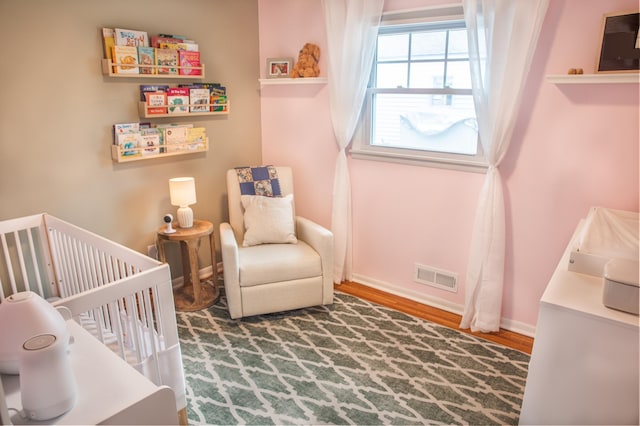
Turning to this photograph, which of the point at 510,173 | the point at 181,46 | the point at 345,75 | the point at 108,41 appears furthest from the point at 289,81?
the point at 510,173

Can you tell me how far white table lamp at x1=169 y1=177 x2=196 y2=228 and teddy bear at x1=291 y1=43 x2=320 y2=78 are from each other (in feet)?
4.06

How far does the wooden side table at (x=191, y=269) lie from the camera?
9.55 ft

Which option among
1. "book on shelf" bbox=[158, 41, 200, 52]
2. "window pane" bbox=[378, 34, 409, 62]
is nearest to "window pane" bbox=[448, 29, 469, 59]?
"window pane" bbox=[378, 34, 409, 62]

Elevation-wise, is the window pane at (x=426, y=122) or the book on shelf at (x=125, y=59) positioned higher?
the book on shelf at (x=125, y=59)

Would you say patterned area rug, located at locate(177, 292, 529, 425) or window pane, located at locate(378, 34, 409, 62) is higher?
window pane, located at locate(378, 34, 409, 62)

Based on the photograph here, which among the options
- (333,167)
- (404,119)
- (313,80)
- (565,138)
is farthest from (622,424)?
(313,80)

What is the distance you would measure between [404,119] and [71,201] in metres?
2.30

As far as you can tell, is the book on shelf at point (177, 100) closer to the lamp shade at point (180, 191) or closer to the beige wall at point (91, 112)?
the beige wall at point (91, 112)

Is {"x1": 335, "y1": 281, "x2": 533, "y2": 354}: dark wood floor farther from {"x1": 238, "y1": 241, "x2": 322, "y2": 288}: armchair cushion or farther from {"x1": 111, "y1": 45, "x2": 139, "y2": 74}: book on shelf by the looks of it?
{"x1": 111, "y1": 45, "x2": 139, "y2": 74}: book on shelf

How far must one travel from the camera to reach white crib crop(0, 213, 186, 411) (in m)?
1.67

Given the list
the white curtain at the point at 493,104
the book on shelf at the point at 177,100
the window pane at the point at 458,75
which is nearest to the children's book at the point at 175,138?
the book on shelf at the point at 177,100

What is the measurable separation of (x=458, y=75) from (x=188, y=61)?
1894 mm

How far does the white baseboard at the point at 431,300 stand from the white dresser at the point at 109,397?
2334mm

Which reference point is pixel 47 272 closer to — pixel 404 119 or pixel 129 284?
pixel 129 284
